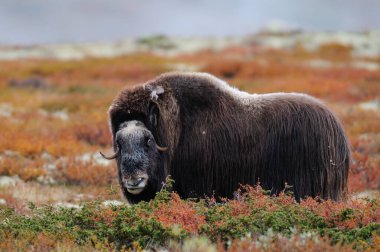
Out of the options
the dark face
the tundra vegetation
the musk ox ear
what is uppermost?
the musk ox ear

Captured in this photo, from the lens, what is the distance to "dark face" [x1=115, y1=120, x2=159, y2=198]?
18.8 ft

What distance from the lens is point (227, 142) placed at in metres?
6.24

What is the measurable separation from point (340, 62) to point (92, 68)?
32.2 feet

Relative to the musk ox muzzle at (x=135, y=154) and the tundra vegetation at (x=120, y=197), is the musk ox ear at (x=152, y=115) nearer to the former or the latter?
the musk ox muzzle at (x=135, y=154)

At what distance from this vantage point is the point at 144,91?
6223mm

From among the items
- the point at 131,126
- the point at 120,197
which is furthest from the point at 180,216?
the point at 120,197

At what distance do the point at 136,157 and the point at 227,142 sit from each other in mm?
963

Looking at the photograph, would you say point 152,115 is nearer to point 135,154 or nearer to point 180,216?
point 135,154

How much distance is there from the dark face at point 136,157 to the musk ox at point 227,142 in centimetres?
3

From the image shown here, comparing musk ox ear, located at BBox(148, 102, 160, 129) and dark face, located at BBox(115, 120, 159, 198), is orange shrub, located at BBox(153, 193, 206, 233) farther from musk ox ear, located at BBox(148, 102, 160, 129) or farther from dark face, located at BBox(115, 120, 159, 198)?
musk ox ear, located at BBox(148, 102, 160, 129)

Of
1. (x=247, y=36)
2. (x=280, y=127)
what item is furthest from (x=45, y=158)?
(x=247, y=36)

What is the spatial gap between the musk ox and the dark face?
3 centimetres

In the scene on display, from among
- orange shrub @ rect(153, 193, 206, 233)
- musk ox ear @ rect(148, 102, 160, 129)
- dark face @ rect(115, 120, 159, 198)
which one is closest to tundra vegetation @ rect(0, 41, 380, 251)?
orange shrub @ rect(153, 193, 206, 233)

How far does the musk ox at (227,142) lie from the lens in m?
6.14
